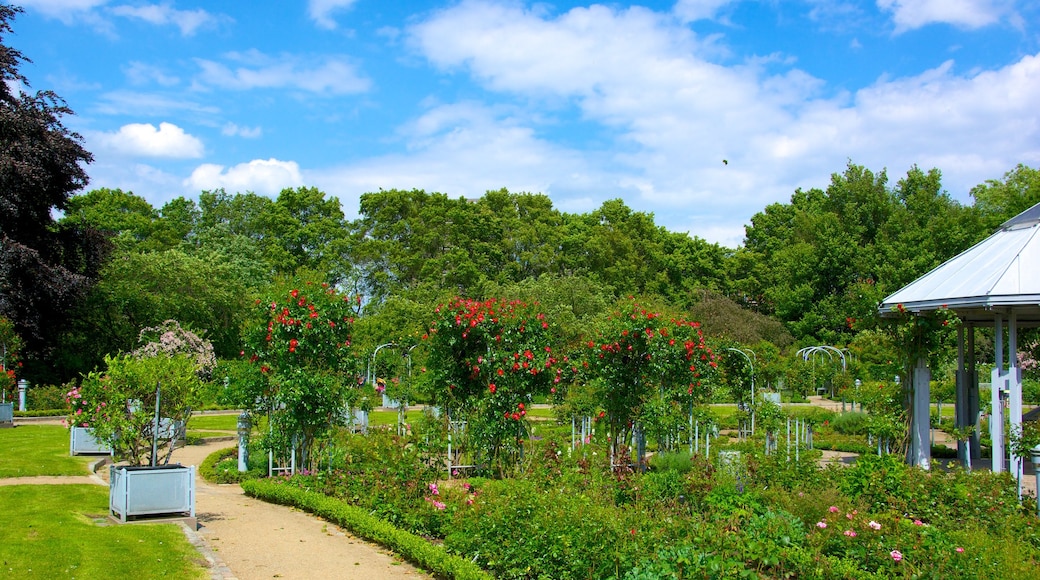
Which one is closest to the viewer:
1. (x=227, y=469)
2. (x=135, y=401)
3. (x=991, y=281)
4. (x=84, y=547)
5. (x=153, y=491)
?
(x=84, y=547)

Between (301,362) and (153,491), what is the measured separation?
147 inches

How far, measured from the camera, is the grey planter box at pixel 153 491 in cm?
1016

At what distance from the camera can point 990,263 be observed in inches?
546

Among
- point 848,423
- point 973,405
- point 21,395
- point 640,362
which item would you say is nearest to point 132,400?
point 640,362

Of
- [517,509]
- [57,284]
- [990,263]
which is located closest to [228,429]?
[57,284]

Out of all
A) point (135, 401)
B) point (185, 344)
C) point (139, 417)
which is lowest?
point (139, 417)

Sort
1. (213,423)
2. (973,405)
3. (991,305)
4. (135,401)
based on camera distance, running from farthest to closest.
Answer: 1. (213,423)
2. (973,405)
3. (991,305)
4. (135,401)

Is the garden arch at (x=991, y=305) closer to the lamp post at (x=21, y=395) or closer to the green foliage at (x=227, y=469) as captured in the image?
the green foliage at (x=227, y=469)

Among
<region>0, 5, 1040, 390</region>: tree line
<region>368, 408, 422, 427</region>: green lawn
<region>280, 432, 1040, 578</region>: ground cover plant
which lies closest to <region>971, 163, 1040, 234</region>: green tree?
<region>0, 5, 1040, 390</region>: tree line

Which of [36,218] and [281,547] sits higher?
[36,218]

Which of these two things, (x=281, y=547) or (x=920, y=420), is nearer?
(x=281, y=547)

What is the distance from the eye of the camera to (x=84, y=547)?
8.50 metres

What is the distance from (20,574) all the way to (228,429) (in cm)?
1621

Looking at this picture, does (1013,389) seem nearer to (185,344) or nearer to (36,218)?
(185,344)
